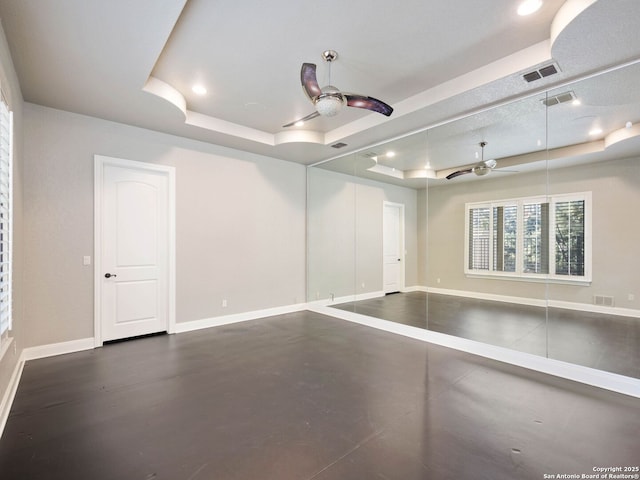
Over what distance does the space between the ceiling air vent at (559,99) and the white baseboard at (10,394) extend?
221 inches

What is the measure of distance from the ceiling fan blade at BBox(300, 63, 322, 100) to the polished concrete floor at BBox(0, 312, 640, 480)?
274 cm

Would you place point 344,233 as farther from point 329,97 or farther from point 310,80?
point 310,80

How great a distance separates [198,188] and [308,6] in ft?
10.7

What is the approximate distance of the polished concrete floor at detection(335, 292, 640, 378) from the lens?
3.16 metres

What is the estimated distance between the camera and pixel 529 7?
234 centimetres

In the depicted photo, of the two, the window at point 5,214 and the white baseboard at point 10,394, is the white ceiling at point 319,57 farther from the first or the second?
the white baseboard at point 10,394

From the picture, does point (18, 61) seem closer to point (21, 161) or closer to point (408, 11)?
point (21, 161)

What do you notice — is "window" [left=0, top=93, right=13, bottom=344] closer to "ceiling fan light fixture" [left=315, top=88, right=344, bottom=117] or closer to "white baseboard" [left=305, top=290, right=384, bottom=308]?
"ceiling fan light fixture" [left=315, top=88, right=344, bottom=117]

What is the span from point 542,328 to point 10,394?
5269 mm

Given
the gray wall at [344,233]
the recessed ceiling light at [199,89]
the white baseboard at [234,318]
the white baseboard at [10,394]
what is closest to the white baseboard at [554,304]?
the gray wall at [344,233]

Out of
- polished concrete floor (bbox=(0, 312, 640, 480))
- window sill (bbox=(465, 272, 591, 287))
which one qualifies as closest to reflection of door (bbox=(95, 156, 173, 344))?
polished concrete floor (bbox=(0, 312, 640, 480))

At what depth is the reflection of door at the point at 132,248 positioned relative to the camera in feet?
13.4

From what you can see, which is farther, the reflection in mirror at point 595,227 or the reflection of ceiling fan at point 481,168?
the reflection of ceiling fan at point 481,168

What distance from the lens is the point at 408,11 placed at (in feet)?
7.93
